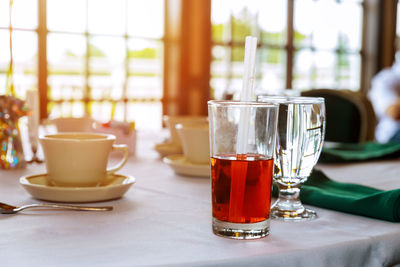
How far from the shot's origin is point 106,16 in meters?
4.65

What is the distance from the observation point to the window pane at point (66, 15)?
14.1 feet

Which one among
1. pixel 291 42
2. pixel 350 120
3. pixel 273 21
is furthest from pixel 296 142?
pixel 291 42

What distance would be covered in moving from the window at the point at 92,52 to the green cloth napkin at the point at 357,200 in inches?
127

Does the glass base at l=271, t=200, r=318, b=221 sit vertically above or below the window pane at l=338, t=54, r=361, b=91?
below

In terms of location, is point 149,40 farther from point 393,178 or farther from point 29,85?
point 393,178

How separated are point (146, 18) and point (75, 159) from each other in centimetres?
417

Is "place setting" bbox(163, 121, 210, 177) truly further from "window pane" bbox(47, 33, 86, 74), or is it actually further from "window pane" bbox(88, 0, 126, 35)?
"window pane" bbox(88, 0, 126, 35)

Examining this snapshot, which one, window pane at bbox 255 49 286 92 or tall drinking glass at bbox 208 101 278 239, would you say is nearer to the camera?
tall drinking glass at bbox 208 101 278 239

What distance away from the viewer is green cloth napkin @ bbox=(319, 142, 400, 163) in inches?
52.2

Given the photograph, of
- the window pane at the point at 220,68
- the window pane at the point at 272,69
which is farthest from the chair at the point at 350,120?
the window pane at the point at 272,69

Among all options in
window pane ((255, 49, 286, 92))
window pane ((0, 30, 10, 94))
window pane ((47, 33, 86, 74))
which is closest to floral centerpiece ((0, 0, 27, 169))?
window pane ((0, 30, 10, 94))

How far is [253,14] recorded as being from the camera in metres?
5.43

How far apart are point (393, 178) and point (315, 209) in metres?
0.39

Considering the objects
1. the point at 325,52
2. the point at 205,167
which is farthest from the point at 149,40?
the point at 205,167
